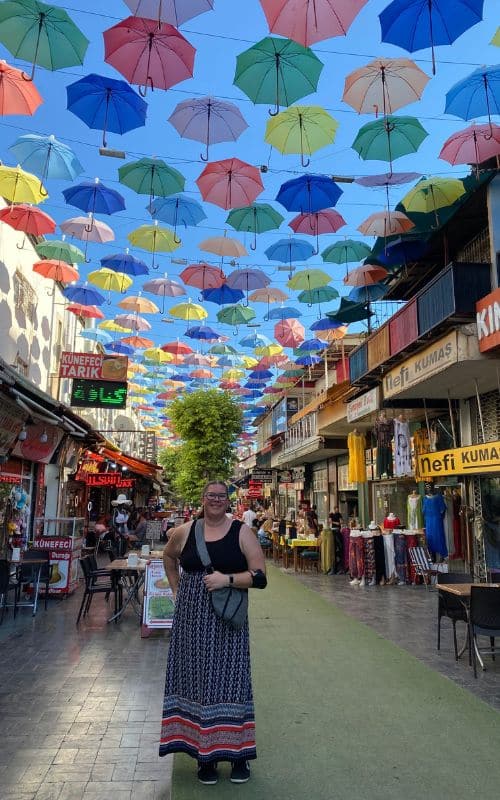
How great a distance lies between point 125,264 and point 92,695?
989cm

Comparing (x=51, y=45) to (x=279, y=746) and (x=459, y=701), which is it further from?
(x=459, y=701)

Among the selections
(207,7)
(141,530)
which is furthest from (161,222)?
(141,530)

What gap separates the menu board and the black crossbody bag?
16.0ft

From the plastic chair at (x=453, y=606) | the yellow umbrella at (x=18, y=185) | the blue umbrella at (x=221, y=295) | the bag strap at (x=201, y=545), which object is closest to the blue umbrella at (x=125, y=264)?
the blue umbrella at (x=221, y=295)

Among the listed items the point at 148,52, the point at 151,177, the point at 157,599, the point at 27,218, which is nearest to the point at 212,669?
the point at 157,599

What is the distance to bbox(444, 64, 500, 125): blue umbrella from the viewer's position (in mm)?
8492

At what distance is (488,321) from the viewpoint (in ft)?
Result: 31.5

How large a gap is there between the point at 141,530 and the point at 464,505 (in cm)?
1194

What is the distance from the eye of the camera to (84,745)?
4352 mm

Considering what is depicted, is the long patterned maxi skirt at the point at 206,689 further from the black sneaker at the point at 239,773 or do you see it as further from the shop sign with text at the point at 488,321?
the shop sign with text at the point at 488,321

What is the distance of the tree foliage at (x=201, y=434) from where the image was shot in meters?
30.2

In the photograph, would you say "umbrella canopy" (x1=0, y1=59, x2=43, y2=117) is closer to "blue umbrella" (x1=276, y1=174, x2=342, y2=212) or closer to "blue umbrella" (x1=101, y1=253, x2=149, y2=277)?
"blue umbrella" (x1=276, y1=174, x2=342, y2=212)

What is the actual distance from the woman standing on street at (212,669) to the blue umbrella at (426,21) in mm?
6319

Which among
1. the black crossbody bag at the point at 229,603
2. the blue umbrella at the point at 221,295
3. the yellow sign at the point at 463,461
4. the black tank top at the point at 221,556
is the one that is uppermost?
the blue umbrella at the point at 221,295
